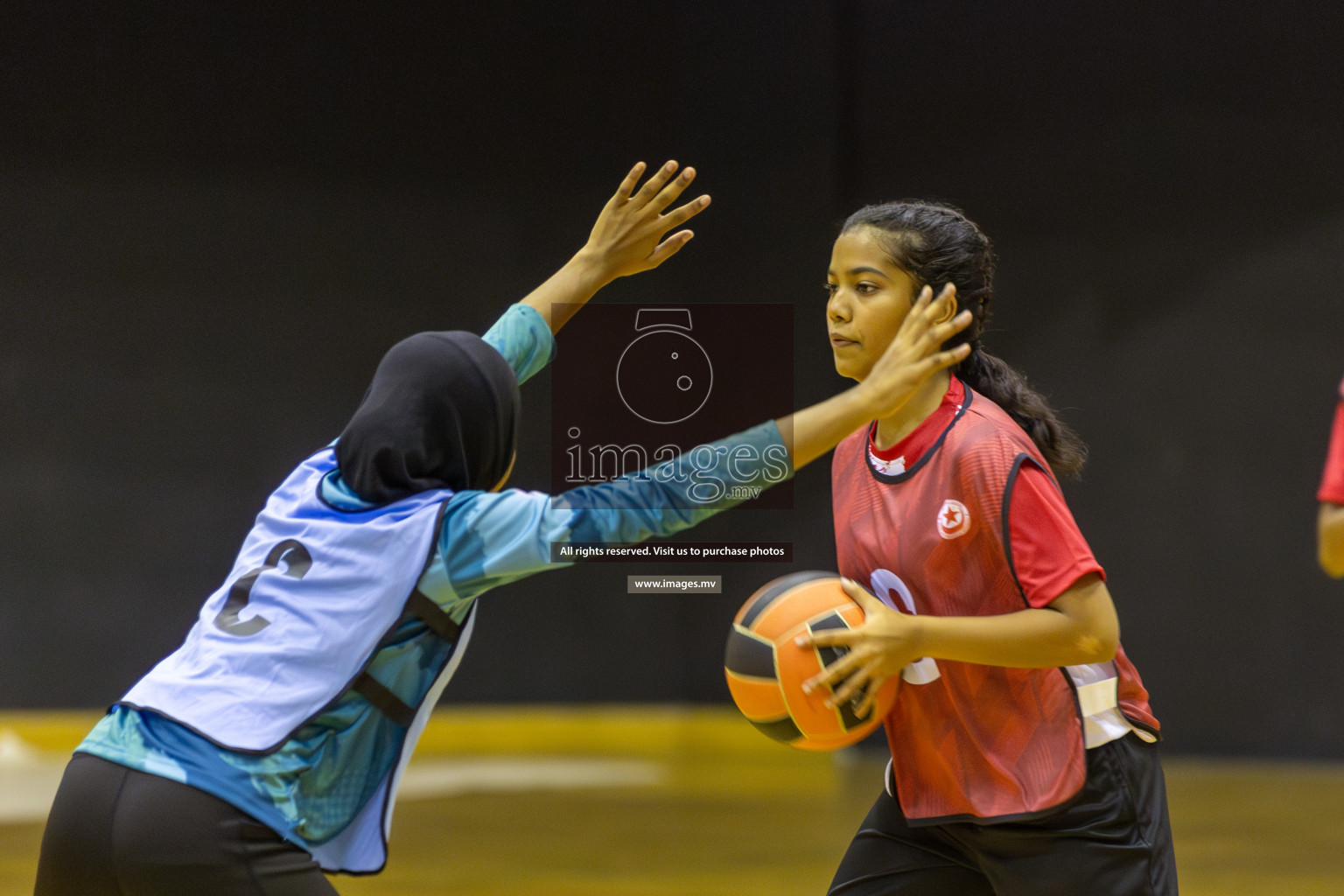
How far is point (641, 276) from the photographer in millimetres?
5793

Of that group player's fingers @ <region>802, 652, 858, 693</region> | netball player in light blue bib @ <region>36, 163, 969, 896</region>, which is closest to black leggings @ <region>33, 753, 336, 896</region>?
netball player in light blue bib @ <region>36, 163, 969, 896</region>

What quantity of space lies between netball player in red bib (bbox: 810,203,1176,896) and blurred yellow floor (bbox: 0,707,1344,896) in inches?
72.2

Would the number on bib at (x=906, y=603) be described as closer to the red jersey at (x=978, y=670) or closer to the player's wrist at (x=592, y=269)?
the red jersey at (x=978, y=670)

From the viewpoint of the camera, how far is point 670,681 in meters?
5.82

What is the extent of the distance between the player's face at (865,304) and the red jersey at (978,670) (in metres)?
0.14

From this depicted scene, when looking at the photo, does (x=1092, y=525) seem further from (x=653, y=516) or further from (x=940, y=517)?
(x=653, y=516)

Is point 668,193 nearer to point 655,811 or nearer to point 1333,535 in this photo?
point 1333,535

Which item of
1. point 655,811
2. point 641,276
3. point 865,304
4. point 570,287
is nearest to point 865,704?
point 865,304

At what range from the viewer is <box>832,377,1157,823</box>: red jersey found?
1647 mm

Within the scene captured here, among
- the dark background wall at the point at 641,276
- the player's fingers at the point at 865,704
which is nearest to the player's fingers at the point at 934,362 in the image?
the player's fingers at the point at 865,704

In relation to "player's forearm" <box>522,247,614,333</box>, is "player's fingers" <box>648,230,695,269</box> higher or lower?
higher

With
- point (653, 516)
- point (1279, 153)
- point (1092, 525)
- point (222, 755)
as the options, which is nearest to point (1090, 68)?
point (1279, 153)

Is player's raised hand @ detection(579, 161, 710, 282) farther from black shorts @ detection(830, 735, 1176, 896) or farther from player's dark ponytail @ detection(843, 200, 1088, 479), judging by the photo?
black shorts @ detection(830, 735, 1176, 896)

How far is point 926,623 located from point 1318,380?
4.51m
